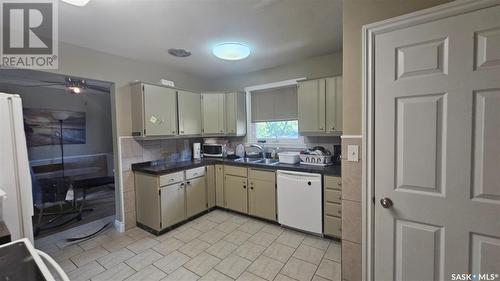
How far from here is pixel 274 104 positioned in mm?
3555

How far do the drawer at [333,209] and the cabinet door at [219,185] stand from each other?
169cm

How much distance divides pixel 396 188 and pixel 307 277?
1195 millimetres

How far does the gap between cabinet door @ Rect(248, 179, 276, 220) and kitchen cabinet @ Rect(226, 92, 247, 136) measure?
39.6 inches

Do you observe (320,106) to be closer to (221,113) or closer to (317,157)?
(317,157)

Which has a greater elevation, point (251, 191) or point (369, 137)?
point (369, 137)

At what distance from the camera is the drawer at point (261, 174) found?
2869 mm

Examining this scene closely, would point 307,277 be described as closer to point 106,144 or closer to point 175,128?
point 175,128

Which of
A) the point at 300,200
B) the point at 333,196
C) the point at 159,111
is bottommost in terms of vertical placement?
the point at 300,200

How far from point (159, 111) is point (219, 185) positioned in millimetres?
1504

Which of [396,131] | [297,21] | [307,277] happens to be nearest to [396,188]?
[396,131]

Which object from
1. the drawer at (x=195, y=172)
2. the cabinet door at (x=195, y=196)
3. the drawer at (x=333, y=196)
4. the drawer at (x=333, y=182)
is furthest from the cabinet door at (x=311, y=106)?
the cabinet door at (x=195, y=196)

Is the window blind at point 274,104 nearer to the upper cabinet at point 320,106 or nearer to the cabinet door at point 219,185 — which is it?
the upper cabinet at point 320,106

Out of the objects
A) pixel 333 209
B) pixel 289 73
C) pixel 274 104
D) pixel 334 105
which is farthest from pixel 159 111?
pixel 333 209

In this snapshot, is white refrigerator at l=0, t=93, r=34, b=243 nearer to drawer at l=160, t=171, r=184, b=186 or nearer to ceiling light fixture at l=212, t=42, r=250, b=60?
drawer at l=160, t=171, r=184, b=186
